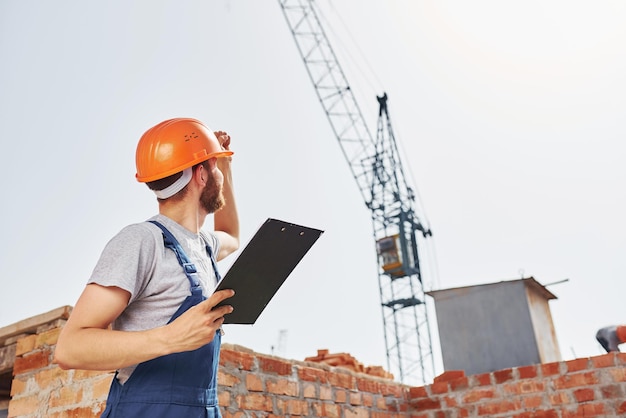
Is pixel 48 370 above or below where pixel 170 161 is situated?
below

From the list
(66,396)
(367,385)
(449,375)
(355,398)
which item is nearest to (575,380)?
(449,375)

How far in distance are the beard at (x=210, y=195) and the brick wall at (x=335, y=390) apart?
1.35 metres

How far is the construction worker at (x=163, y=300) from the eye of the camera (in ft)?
4.09

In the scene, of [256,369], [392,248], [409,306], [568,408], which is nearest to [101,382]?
[256,369]

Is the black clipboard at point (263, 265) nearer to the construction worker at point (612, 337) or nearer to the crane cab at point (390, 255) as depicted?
the construction worker at point (612, 337)

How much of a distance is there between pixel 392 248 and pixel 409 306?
3.12 meters

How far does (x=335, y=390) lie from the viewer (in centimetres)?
403

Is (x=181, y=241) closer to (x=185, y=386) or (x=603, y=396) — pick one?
(x=185, y=386)

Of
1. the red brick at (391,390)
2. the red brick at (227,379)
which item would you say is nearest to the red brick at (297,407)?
the red brick at (227,379)

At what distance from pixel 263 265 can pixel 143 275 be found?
→ 28 cm

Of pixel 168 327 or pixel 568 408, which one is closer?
pixel 168 327

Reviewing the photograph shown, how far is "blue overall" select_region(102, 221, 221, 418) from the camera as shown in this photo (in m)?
1.28

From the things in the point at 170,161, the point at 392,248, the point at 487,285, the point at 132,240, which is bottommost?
the point at 132,240

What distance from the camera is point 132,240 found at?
4.48 ft
